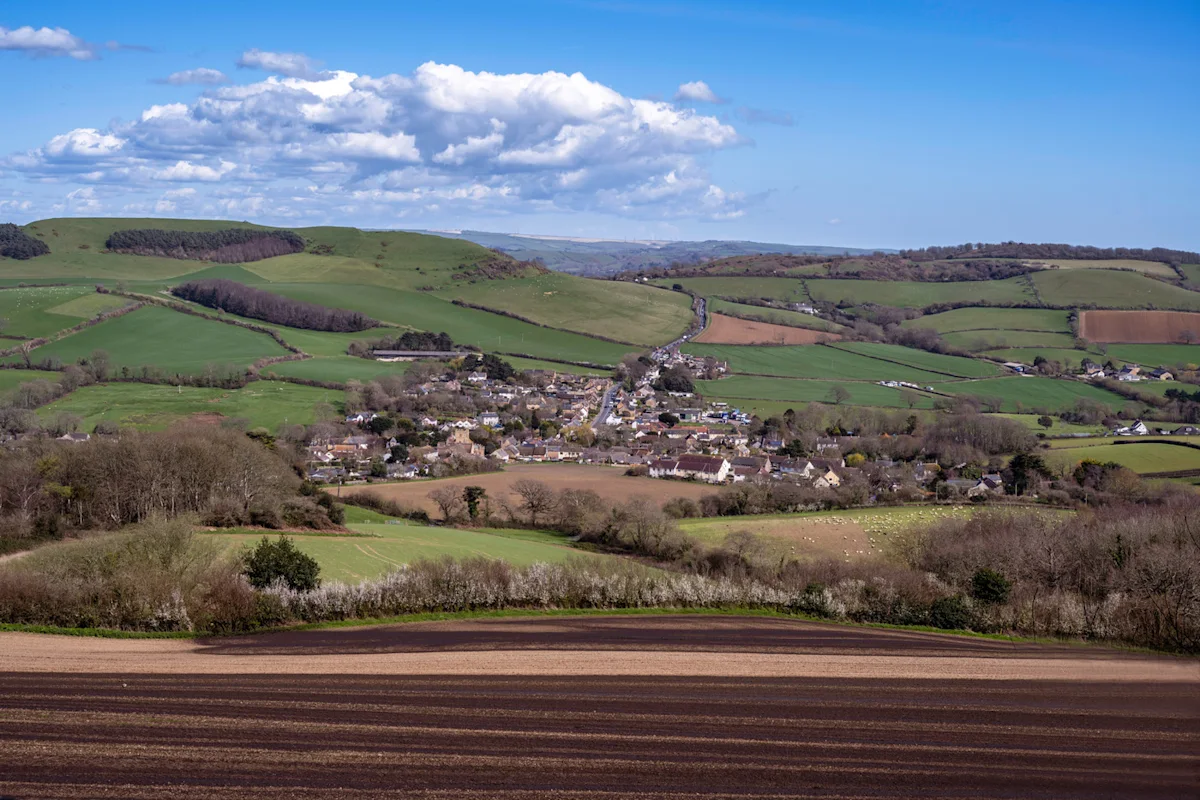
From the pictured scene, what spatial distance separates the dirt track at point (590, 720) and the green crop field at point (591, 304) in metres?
83.1

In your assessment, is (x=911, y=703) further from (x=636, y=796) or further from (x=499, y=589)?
(x=499, y=589)

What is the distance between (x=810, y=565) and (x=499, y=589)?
1138 cm

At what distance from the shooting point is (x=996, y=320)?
110062 millimetres

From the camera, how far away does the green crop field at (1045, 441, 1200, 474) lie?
52000mm

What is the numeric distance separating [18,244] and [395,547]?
378ft

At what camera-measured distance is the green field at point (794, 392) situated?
78500mm

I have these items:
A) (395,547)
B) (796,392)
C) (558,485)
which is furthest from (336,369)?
(395,547)

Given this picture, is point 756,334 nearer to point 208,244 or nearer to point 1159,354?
point 1159,354

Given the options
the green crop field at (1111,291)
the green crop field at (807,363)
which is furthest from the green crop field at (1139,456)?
the green crop field at (1111,291)

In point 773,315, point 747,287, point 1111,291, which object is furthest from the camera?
point 747,287

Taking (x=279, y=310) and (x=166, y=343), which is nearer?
(x=166, y=343)

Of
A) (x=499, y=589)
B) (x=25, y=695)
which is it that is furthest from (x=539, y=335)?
(x=25, y=695)

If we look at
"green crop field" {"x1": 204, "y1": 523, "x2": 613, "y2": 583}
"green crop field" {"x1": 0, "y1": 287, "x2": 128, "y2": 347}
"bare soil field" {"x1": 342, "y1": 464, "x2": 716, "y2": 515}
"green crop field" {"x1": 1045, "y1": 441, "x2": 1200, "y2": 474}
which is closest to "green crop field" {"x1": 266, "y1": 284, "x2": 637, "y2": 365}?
"green crop field" {"x1": 0, "y1": 287, "x2": 128, "y2": 347}

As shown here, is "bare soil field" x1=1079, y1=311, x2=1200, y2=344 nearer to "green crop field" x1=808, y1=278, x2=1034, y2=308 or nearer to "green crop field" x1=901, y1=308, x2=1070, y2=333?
"green crop field" x1=901, y1=308, x2=1070, y2=333
